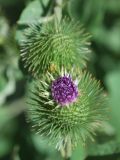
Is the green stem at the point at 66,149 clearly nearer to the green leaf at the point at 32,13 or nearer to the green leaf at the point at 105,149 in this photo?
the green leaf at the point at 105,149

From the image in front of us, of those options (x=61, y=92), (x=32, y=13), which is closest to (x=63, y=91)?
(x=61, y=92)

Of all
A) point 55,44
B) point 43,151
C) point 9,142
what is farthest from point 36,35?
point 9,142

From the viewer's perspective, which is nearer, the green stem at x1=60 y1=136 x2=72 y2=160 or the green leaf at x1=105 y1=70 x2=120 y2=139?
the green stem at x1=60 y1=136 x2=72 y2=160

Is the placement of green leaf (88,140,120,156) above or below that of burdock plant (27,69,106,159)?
below

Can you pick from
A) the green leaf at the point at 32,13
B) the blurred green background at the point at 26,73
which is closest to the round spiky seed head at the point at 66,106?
the blurred green background at the point at 26,73

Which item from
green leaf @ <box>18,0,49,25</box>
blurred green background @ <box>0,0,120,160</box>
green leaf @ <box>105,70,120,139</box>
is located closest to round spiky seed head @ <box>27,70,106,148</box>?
blurred green background @ <box>0,0,120,160</box>

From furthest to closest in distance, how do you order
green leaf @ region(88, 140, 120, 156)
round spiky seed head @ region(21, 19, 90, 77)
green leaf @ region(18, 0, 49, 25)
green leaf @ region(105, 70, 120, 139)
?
1. green leaf @ region(105, 70, 120, 139)
2. green leaf @ region(18, 0, 49, 25)
3. green leaf @ region(88, 140, 120, 156)
4. round spiky seed head @ region(21, 19, 90, 77)

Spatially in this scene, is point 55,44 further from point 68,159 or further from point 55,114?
point 68,159

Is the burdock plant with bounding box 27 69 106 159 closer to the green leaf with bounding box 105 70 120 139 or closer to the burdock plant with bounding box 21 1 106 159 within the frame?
the burdock plant with bounding box 21 1 106 159
